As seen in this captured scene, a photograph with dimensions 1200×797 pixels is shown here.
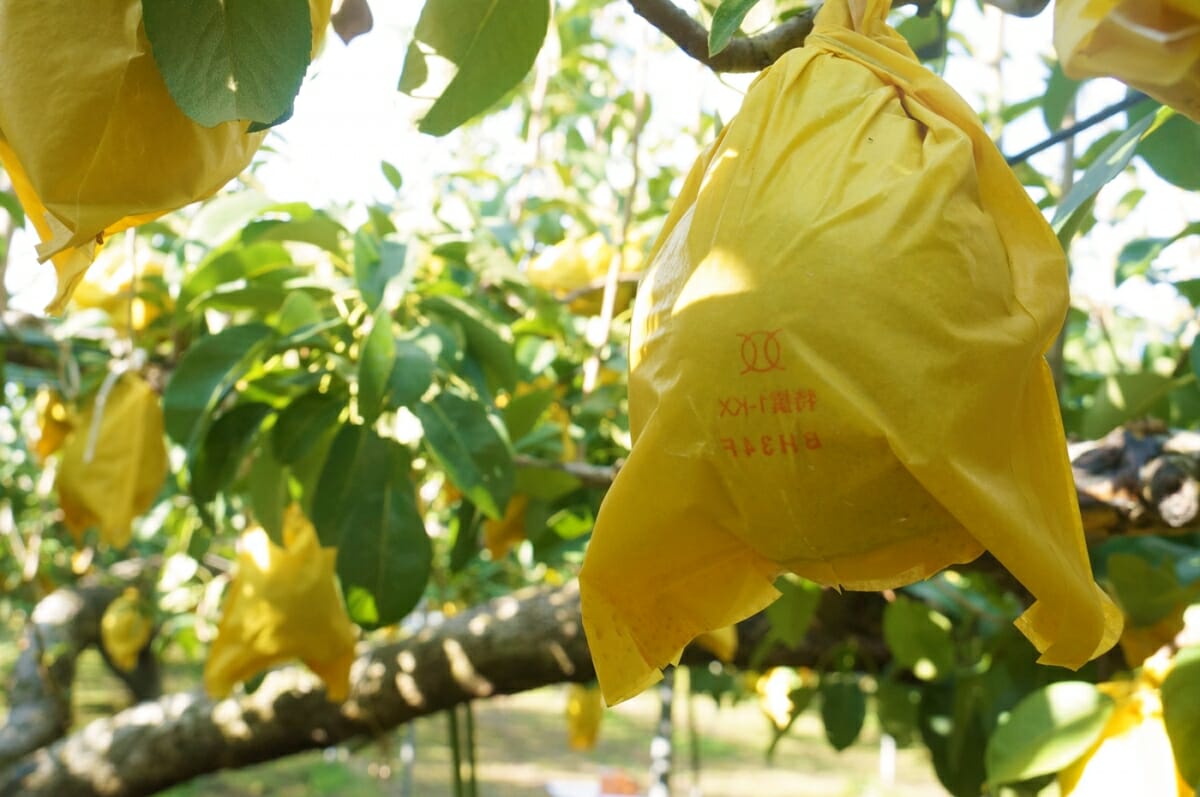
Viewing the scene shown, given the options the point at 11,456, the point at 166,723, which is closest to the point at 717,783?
the point at 11,456

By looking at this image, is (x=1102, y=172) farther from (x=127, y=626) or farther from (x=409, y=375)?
(x=127, y=626)

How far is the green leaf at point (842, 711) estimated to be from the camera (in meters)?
1.79

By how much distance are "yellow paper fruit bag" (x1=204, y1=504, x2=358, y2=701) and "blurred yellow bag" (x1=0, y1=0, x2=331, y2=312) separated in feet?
2.73

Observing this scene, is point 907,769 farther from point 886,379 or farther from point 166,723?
point 886,379

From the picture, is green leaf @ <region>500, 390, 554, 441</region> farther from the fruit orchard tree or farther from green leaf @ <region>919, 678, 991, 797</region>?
green leaf @ <region>919, 678, 991, 797</region>

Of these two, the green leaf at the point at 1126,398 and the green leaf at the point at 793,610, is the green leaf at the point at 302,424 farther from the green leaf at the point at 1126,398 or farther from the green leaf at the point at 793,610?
the green leaf at the point at 1126,398

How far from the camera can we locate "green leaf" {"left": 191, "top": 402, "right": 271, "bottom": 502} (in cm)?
117

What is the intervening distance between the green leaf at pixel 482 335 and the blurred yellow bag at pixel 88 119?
723 mm

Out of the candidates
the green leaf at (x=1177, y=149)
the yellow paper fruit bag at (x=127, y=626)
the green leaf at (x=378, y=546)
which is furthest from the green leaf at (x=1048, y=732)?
the yellow paper fruit bag at (x=127, y=626)

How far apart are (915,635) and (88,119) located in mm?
1323

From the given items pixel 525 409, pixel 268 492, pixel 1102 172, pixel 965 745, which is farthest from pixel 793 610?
pixel 1102 172

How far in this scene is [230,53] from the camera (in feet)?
1.51

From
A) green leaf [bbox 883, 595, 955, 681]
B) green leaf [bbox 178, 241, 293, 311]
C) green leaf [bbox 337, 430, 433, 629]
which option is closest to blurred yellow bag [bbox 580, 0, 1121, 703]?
green leaf [bbox 337, 430, 433, 629]

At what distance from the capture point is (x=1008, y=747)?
101 centimetres
